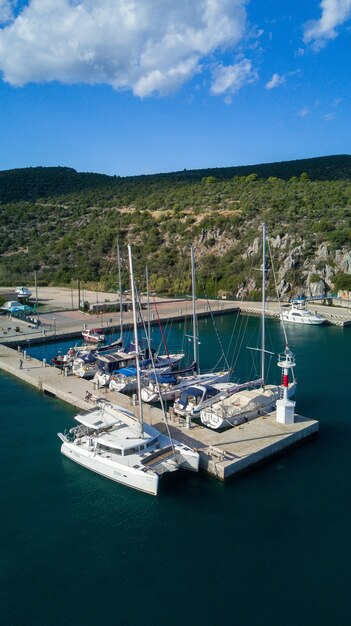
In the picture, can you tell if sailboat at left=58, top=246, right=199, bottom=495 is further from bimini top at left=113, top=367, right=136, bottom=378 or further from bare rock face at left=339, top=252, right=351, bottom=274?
bare rock face at left=339, top=252, right=351, bottom=274

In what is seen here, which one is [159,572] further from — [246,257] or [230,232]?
[230,232]

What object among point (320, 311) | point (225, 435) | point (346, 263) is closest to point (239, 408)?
point (225, 435)

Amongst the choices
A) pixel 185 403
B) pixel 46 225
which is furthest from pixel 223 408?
pixel 46 225

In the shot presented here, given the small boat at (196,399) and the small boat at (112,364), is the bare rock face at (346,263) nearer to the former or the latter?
the small boat at (112,364)

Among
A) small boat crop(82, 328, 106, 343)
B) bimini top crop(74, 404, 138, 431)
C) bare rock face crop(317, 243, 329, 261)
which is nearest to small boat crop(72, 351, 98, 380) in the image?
small boat crop(82, 328, 106, 343)

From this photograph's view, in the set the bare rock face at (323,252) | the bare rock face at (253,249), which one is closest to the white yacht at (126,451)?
the bare rock face at (323,252)

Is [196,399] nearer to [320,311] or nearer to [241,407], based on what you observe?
[241,407]

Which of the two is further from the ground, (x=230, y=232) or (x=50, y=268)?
(x=230, y=232)

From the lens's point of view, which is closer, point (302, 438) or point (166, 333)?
point (302, 438)
